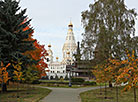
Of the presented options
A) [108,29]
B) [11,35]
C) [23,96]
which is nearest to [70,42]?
[108,29]

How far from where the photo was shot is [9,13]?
19.3 metres

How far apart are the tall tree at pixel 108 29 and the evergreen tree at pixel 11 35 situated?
10.4 m

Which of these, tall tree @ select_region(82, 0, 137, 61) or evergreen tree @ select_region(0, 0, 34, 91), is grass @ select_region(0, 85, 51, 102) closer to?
evergreen tree @ select_region(0, 0, 34, 91)

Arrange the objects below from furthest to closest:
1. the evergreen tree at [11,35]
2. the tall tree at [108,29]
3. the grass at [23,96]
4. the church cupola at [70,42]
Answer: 1. the church cupola at [70,42]
2. the tall tree at [108,29]
3. the evergreen tree at [11,35]
4. the grass at [23,96]

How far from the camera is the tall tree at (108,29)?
26.4 m

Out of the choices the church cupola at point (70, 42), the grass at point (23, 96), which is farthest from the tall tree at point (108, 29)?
the church cupola at point (70, 42)

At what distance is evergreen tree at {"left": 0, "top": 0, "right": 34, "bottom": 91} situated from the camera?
18.6m

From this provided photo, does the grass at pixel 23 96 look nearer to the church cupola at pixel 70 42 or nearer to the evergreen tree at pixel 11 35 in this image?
the evergreen tree at pixel 11 35

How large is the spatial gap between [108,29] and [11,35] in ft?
46.0

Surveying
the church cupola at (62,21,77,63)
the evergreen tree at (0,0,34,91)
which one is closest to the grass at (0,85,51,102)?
the evergreen tree at (0,0,34,91)

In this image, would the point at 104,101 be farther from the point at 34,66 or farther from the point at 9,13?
the point at 9,13

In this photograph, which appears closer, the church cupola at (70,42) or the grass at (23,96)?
the grass at (23,96)

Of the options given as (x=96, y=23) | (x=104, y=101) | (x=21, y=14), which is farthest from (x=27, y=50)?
(x=96, y=23)

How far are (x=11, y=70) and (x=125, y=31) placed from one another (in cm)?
1655
